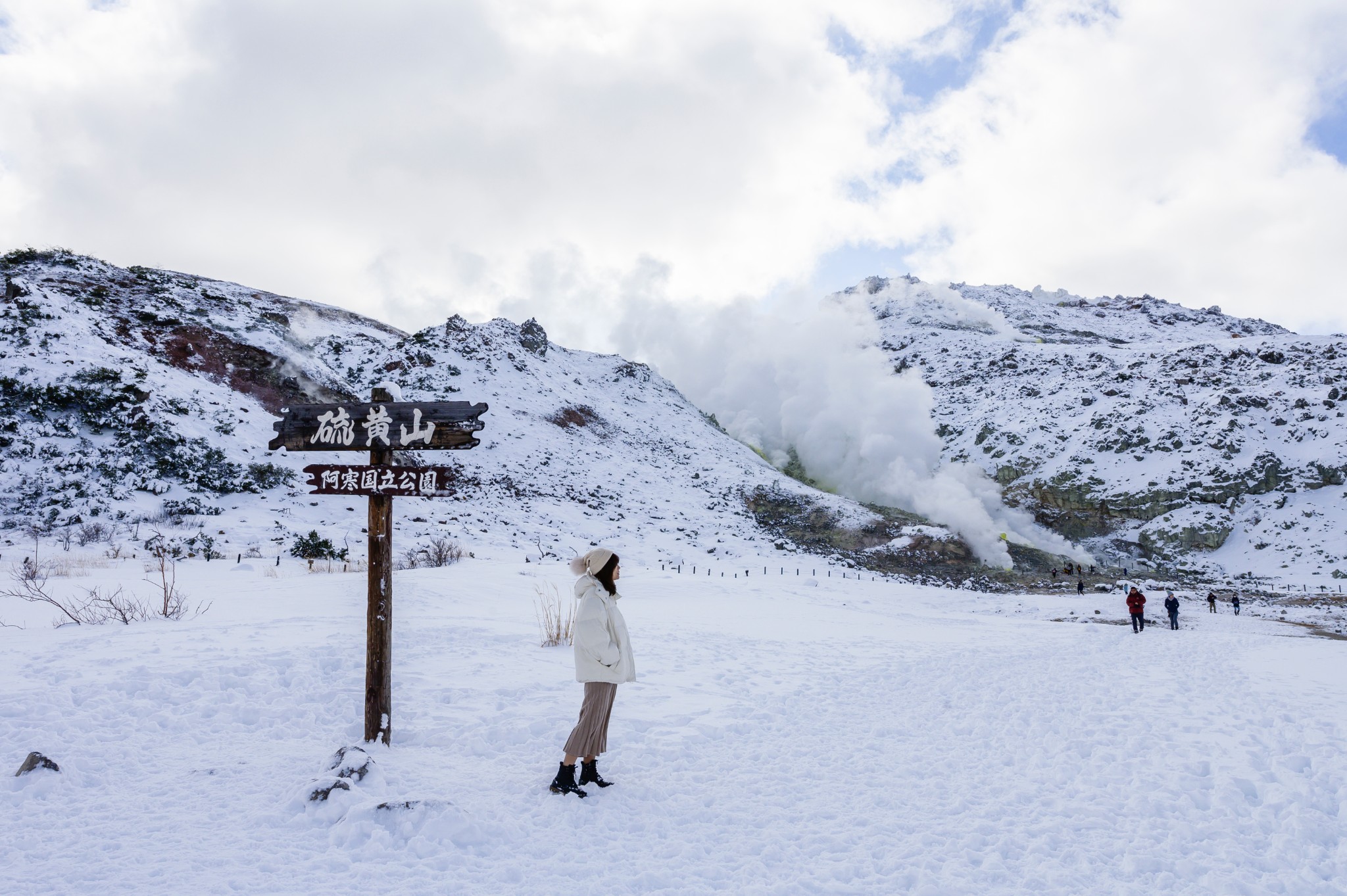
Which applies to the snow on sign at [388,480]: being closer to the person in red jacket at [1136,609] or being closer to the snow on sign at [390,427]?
the snow on sign at [390,427]

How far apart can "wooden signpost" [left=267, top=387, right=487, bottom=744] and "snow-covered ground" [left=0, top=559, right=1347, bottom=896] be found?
680 millimetres

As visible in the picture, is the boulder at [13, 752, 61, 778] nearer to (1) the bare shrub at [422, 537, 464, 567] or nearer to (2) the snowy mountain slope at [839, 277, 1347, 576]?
(1) the bare shrub at [422, 537, 464, 567]

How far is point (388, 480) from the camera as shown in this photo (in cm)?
541

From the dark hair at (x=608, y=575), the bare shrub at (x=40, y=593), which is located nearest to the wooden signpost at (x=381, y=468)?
the dark hair at (x=608, y=575)

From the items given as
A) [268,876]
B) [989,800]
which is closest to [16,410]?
[268,876]

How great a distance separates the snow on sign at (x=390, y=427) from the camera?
547 cm

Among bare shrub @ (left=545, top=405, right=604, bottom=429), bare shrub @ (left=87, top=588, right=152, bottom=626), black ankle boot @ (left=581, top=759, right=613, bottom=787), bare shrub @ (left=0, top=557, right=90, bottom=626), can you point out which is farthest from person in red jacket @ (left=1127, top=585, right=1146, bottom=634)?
bare shrub @ (left=545, top=405, right=604, bottom=429)

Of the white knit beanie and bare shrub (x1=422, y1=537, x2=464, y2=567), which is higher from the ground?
the white knit beanie

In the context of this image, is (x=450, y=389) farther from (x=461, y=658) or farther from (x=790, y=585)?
(x=461, y=658)

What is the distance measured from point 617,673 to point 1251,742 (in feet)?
22.1

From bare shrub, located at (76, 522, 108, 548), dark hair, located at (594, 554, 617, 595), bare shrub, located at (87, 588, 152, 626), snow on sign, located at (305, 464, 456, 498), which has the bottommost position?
bare shrub, located at (87, 588, 152, 626)

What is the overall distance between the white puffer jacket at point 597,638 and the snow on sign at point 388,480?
1.55 m

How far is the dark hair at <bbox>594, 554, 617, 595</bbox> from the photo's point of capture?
197 inches

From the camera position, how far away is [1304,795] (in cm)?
518
